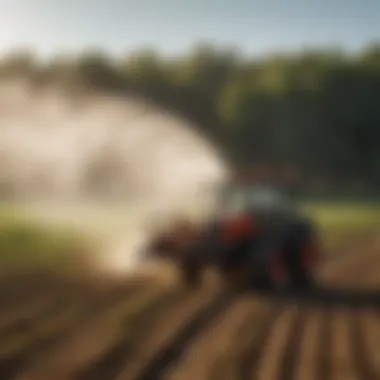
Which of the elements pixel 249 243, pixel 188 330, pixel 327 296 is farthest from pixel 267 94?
pixel 188 330

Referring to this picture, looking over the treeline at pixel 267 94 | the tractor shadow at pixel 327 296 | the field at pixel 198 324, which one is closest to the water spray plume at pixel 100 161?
the treeline at pixel 267 94

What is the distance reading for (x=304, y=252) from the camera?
3.17 metres

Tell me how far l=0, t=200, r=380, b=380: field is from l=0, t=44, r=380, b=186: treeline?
0.24m

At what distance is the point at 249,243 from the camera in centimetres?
327

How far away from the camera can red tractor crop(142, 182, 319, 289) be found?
3.11 meters

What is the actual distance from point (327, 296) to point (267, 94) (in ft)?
2.83

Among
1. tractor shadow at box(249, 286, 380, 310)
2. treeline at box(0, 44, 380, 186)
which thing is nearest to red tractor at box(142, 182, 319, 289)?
tractor shadow at box(249, 286, 380, 310)

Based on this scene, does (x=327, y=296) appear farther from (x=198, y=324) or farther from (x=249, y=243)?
(x=198, y=324)

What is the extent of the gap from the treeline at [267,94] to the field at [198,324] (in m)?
0.24

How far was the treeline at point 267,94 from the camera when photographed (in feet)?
9.94

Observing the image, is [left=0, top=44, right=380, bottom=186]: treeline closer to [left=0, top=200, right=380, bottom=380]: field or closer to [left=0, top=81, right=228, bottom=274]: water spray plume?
[left=0, top=81, right=228, bottom=274]: water spray plume

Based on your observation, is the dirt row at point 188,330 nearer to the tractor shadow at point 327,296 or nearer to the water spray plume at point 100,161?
the tractor shadow at point 327,296

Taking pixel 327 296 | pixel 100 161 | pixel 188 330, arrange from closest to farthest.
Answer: pixel 188 330, pixel 100 161, pixel 327 296

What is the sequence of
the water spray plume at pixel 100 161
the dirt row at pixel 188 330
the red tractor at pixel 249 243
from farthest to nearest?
the red tractor at pixel 249 243 < the water spray plume at pixel 100 161 < the dirt row at pixel 188 330
